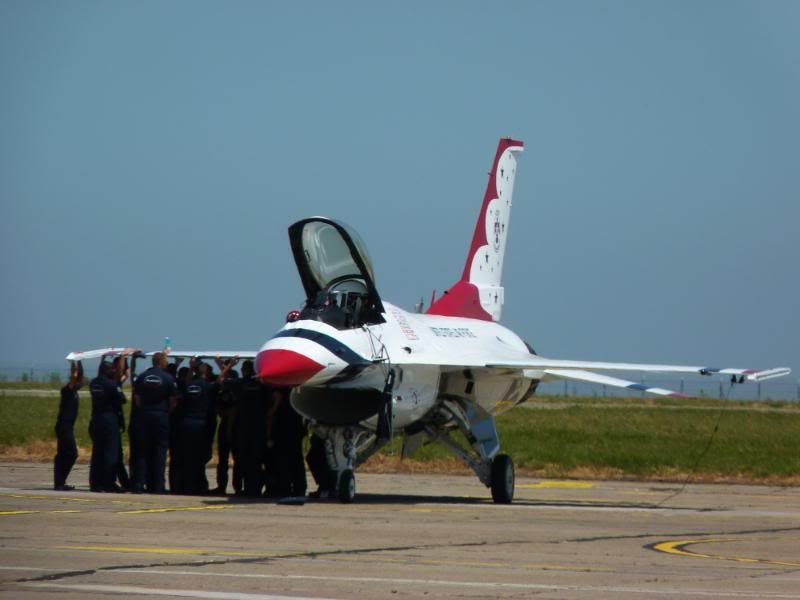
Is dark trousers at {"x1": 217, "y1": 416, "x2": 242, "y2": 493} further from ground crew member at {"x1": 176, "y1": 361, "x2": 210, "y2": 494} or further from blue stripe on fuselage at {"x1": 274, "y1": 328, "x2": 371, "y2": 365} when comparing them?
blue stripe on fuselage at {"x1": 274, "y1": 328, "x2": 371, "y2": 365}

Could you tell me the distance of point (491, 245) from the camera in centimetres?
2702

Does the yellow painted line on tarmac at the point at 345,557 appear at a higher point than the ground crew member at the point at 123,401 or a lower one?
lower

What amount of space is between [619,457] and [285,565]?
65.5 feet

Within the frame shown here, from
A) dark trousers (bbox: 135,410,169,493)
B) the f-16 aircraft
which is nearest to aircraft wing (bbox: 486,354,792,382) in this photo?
the f-16 aircraft

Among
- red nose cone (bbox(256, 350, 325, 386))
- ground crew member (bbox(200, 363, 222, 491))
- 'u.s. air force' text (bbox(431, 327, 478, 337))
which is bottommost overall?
ground crew member (bbox(200, 363, 222, 491))

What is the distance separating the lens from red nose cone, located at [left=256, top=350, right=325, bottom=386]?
1809cm

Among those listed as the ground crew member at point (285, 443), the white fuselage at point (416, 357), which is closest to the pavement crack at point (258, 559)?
the white fuselage at point (416, 357)

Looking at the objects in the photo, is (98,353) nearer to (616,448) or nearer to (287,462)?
(287,462)

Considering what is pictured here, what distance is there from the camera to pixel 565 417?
52.3 meters

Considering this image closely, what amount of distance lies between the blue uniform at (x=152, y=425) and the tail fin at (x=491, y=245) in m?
6.47

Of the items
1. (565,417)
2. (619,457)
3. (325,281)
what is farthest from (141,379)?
(565,417)

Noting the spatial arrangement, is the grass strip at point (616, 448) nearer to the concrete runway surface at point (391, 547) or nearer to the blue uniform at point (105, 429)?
the concrete runway surface at point (391, 547)

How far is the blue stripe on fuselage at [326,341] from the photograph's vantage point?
1866cm

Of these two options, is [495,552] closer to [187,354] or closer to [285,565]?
[285,565]
